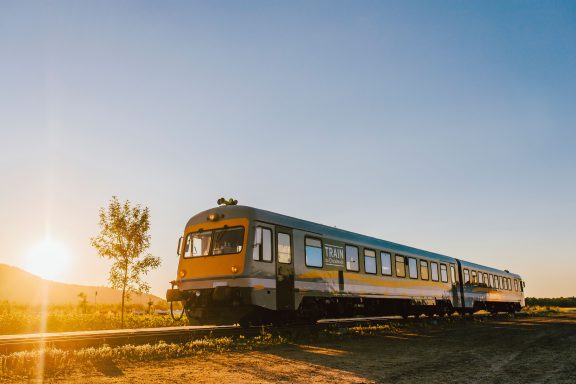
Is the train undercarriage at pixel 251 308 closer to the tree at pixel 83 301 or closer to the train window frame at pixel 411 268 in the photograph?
the train window frame at pixel 411 268

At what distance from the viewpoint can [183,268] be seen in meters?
Result: 13.3

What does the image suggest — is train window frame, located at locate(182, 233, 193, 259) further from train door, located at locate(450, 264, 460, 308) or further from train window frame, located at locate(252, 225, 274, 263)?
train door, located at locate(450, 264, 460, 308)

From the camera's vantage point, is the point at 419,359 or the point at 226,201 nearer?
the point at 419,359

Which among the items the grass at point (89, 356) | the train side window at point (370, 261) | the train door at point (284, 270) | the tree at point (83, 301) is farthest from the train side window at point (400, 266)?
the tree at point (83, 301)

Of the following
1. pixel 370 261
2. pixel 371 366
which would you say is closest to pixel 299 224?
pixel 370 261

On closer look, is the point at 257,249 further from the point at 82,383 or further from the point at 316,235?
the point at 82,383

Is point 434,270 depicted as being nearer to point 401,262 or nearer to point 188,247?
point 401,262

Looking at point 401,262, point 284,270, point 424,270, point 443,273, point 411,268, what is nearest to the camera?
point 284,270

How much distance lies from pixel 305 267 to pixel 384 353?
14.9ft

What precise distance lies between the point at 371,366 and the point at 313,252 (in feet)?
21.5

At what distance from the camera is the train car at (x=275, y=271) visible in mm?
11867

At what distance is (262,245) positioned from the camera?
12.4m

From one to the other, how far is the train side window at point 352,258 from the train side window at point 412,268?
4.96 metres

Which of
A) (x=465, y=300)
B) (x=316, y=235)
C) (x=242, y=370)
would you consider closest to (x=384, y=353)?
(x=242, y=370)
